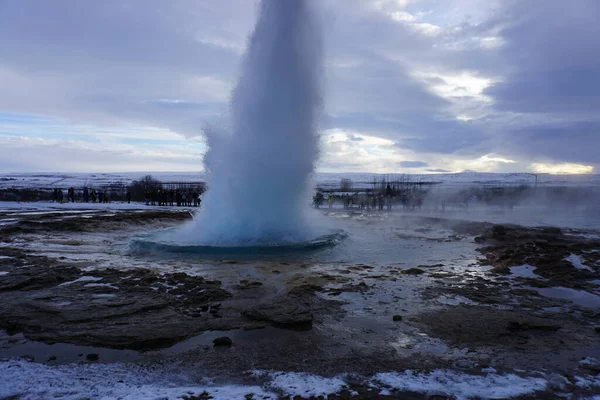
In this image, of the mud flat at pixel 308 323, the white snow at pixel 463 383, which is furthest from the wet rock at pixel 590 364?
the white snow at pixel 463 383

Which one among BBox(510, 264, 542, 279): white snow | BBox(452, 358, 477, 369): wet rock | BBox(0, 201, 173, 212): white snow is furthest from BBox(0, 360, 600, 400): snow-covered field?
BBox(0, 201, 173, 212): white snow

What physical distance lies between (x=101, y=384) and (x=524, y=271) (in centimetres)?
788

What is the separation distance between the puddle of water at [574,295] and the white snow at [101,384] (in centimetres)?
518

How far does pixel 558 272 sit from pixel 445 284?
286 centimetres

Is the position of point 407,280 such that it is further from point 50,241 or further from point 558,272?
point 50,241

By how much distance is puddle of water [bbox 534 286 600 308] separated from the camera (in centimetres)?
586

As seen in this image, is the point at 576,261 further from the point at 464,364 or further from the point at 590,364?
the point at 464,364

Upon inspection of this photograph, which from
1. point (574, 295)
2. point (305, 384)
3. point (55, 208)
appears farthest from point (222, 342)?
point (55, 208)

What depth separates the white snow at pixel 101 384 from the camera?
3.13 metres

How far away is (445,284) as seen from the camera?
22.2 feet

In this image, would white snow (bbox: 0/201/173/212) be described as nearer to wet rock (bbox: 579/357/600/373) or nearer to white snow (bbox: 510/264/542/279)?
white snow (bbox: 510/264/542/279)

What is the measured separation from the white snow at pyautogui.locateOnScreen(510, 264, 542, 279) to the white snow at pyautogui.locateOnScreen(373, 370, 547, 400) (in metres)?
4.78

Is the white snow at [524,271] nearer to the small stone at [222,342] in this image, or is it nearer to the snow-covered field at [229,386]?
the snow-covered field at [229,386]

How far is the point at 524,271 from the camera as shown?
809cm
